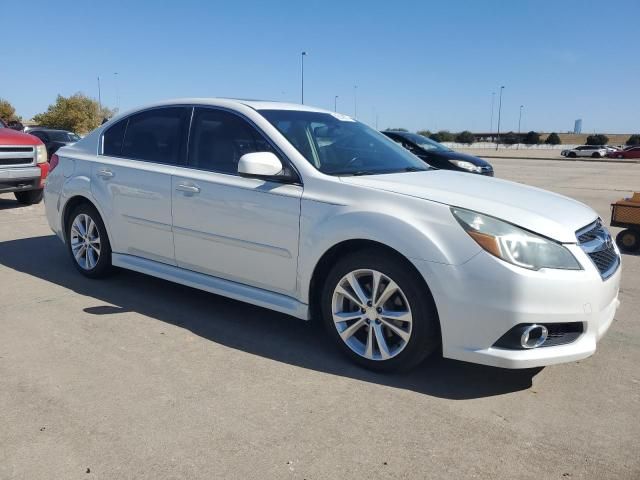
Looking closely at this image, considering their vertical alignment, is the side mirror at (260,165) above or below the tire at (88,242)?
above

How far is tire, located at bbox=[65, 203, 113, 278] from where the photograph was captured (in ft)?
16.9

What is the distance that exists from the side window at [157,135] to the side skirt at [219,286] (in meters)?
0.86

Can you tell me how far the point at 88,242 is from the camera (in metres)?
5.29

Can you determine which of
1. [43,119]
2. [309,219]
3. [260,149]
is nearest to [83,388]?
[309,219]

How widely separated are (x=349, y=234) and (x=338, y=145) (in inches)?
40.6

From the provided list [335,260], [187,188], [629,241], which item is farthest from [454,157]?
[335,260]

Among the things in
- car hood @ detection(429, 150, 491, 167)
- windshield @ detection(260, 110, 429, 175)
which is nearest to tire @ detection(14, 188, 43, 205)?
car hood @ detection(429, 150, 491, 167)

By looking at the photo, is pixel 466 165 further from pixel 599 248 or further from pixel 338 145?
pixel 599 248

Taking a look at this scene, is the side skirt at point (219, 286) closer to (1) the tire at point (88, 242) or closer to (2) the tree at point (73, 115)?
(1) the tire at point (88, 242)

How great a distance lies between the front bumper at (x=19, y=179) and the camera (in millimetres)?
9273

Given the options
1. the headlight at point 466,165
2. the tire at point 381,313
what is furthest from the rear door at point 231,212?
the headlight at point 466,165

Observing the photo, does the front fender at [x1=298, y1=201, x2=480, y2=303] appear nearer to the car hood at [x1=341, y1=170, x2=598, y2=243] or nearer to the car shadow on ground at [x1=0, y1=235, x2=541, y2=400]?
the car hood at [x1=341, y1=170, x2=598, y2=243]

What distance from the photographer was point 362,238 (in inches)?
134

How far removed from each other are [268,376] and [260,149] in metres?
1.59
